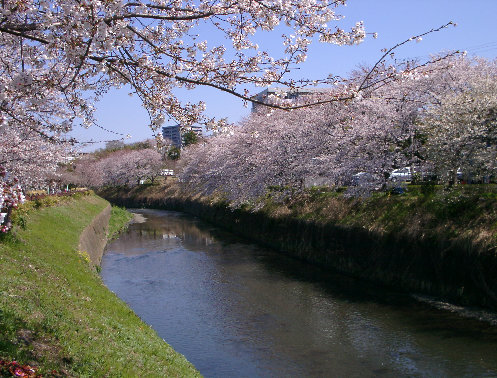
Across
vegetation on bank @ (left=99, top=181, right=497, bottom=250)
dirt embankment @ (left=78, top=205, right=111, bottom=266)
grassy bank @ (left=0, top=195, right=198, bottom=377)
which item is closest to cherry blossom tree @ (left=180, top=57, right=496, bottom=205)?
vegetation on bank @ (left=99, top=181, right=497, bottom=250)

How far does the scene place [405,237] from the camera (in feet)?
53.4

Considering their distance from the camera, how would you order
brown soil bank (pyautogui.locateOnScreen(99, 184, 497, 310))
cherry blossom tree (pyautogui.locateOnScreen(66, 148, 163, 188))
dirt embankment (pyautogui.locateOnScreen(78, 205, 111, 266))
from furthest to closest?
cherry blossom tree (pyautogui.locateOnScreen(66, 148, 163, 188))
dirt embankment (pyautogui.locateOnScreen(78, 205, 111, 266))
brown soil bank (pyautogui.locateOnScreen(99, 184, 497, 310))

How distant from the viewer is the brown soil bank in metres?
13.6

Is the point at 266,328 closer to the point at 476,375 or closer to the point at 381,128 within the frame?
the point at 476,375

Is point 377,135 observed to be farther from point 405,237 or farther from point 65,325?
point 65,325

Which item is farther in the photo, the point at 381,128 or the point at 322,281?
the point at 381,128

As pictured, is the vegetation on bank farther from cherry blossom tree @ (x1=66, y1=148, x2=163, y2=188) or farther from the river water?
cherry blossom tree @ (x1=66, y1=148, x2=163, y2=188)

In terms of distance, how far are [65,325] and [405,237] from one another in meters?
12.6

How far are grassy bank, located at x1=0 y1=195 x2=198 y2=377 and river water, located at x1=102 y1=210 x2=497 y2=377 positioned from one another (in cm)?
221

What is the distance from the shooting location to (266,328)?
41.3 feet

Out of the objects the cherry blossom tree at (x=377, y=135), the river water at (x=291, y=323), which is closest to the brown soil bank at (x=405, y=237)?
the river water at (x=291, y=323)

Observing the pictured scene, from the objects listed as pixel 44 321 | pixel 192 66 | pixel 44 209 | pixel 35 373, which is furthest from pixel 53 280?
pixel 44 209

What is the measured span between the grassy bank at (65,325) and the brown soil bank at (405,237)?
30.9 feet

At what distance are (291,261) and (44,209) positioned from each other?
465 inches
